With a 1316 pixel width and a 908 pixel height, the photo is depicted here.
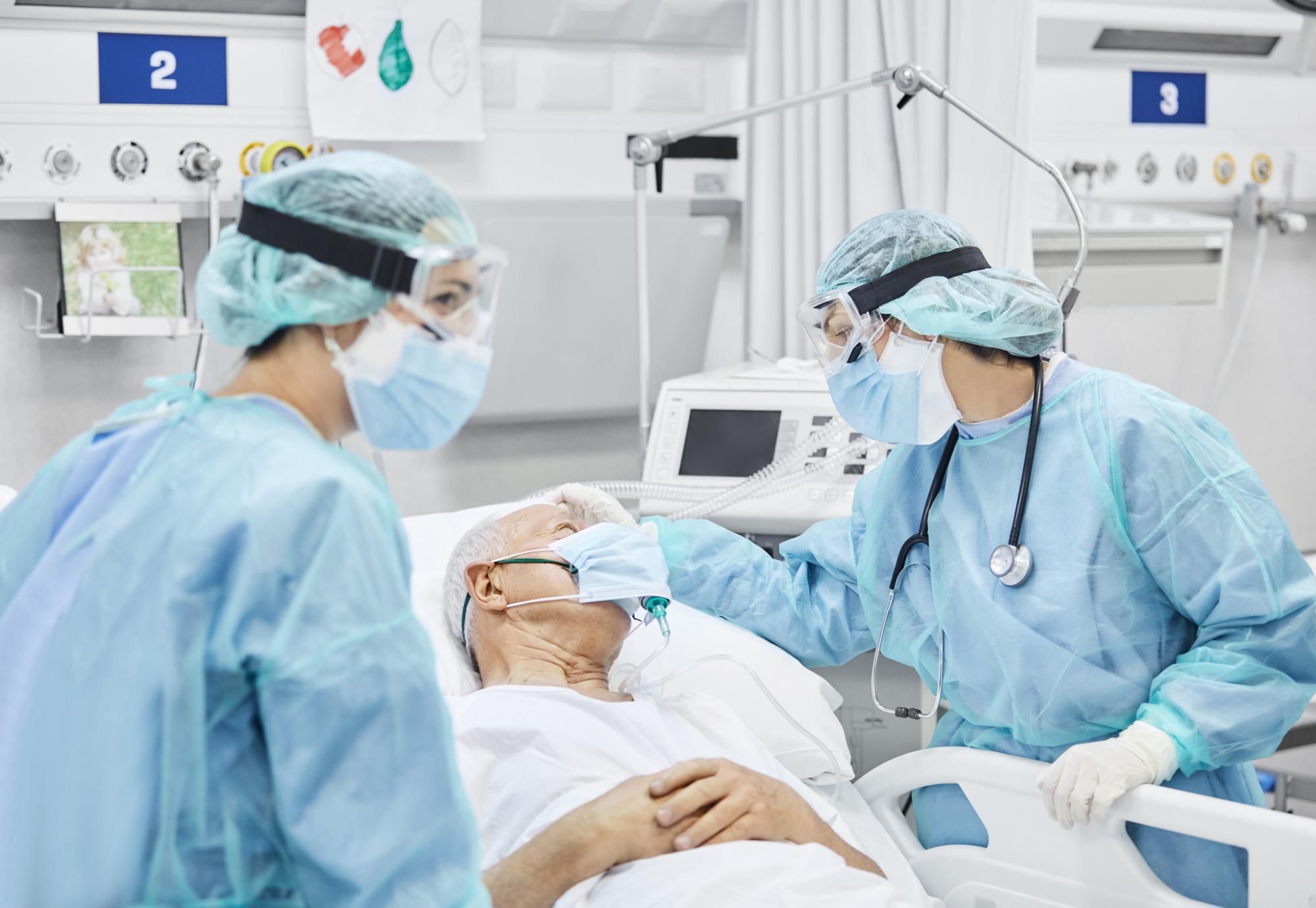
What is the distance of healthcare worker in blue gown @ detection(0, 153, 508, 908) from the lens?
0.83m

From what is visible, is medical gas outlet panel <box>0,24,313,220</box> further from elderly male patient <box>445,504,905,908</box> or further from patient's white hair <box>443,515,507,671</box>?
elderly male patient <box>445,504,905,908</box>

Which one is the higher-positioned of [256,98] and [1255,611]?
[256,98]

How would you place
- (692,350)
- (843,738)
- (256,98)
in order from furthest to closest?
Result: (692,350)
(256,98)
(843,738)

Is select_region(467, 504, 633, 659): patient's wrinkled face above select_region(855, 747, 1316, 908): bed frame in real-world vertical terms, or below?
Result: above

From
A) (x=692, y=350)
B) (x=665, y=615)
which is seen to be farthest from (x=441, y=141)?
(x=665, y=615)

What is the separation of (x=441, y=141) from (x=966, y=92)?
102 centimetres

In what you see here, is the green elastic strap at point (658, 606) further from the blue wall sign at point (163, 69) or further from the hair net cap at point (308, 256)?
the blue wall sign at point (163, 69)

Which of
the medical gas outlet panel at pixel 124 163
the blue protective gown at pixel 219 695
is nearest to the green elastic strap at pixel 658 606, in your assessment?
the blue protective gown at pixel 219 695

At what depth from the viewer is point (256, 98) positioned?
2.33 meters

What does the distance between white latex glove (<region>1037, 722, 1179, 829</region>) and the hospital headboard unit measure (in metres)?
0.62

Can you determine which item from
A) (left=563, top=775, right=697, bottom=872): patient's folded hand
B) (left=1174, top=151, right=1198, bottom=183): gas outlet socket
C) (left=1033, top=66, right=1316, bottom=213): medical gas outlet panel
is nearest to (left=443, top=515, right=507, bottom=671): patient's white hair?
(left=563, top=775, right=697, bottom=872): patient's folded hand

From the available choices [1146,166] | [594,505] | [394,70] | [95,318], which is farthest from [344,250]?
[1146,166]

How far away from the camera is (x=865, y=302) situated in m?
1.53

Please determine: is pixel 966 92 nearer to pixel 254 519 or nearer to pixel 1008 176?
pixel 1008 176
